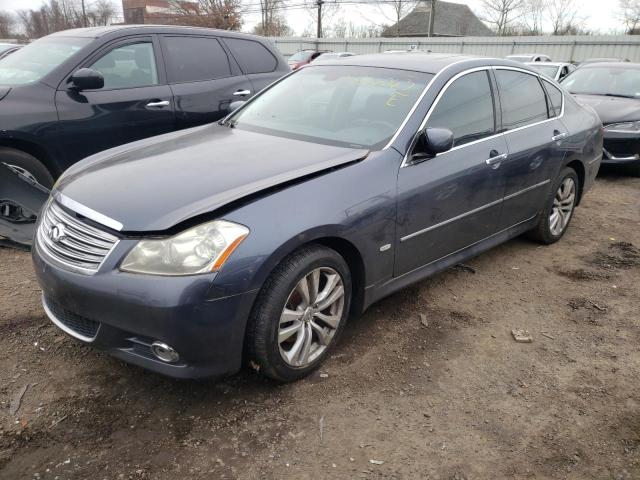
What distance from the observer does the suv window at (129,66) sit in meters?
4.85

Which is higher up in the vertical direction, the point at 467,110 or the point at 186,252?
the point at 467,110

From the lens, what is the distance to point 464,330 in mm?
3426

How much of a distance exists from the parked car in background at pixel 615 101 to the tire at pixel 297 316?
5452mm

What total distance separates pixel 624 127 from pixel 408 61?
5.29m

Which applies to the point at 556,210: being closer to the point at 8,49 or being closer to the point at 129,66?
the point at 129,66

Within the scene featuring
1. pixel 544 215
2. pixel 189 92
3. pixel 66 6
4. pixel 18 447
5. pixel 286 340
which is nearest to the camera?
pixel 18 447

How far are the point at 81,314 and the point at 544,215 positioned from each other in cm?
386

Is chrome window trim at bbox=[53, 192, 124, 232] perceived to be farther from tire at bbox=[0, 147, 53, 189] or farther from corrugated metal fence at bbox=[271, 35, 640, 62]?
corrugated metal fence at bbox=[271, 35, 640, 62]

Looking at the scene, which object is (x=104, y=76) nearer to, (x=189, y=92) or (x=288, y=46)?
(x=189, y=92)

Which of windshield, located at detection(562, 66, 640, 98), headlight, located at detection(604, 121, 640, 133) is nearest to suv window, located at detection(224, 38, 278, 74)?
headlight, located at detection(604, 121, 640, 133)

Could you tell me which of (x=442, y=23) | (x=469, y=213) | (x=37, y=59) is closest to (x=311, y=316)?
(x=469, y=213)

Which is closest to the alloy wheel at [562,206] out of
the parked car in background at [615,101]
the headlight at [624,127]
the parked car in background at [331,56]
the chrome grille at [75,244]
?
the parked car in background at [331,56]

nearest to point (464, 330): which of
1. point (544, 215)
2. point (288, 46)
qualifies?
point (544, 215)

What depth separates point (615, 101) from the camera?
798cm
